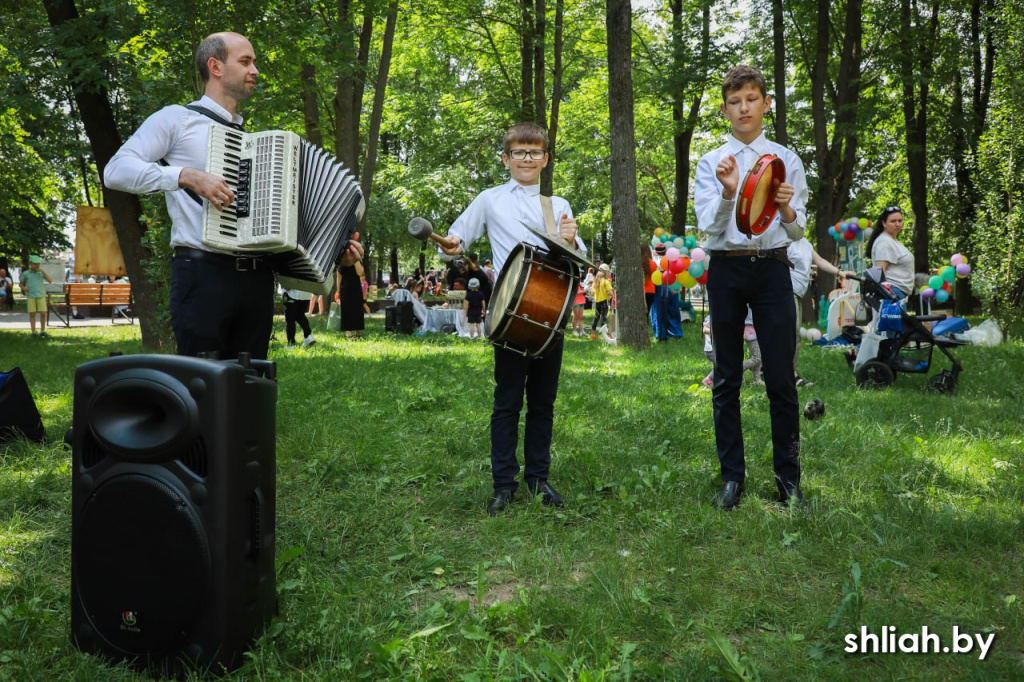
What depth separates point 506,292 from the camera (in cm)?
418

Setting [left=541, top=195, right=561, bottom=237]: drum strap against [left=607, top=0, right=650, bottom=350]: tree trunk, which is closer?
[left=541, top=195, right=561, bottom=237]: drum strap

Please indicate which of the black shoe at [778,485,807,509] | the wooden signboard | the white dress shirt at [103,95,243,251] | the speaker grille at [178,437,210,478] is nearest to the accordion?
the white dress shirt at [103,95,243,251]

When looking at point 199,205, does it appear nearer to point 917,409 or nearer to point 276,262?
point 276,262

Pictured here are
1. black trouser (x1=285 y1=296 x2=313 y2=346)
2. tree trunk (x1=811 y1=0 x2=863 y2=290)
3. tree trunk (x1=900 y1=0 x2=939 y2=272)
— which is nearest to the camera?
black trouser (x1=285 y1=296 x2=313 y2=346)

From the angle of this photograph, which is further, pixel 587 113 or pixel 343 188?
pixel 587 113

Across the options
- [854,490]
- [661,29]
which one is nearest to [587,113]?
[661,29]

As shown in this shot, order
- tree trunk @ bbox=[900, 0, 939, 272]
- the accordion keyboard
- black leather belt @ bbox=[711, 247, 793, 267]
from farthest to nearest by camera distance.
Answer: tree trunk @ bbox=[900, 0, 939, 272] < black leather belt @ bbox=[711, 247, 793, 267] < the accordion keyboard

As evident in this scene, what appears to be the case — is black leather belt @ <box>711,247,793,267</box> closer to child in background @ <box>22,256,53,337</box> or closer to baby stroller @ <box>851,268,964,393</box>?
baby stroller @ <box>851,268,964,393</box>

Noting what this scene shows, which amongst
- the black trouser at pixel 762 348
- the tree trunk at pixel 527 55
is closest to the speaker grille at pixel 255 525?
the black trouser at pixel 762 348

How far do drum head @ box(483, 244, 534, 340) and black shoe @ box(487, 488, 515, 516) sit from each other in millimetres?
896

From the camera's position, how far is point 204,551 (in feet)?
7.86

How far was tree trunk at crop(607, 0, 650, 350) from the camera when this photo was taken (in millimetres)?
12188

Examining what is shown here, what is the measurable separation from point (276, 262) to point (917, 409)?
19.1 feet

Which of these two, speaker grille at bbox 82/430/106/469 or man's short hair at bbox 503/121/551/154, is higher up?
man's short hair at bbox 503/121/551/154
